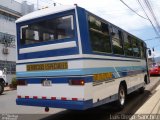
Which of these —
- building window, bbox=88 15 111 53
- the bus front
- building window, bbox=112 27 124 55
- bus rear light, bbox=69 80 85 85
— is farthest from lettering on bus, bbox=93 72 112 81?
building window, bbox=112 27 124 55

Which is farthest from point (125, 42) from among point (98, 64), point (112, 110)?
point (98, 64)

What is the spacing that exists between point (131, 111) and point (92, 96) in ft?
9.17

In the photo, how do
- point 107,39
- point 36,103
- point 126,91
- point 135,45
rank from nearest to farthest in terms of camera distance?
point 36,103
point 107,39
point 126,91
point 135,45

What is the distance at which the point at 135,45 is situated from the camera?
12945 mm

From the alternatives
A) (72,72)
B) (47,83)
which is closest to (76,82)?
(72,72)

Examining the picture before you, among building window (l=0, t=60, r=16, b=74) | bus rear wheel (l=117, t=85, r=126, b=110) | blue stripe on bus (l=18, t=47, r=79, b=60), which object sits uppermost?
building window (l=0, t=60, r=16, b=74)

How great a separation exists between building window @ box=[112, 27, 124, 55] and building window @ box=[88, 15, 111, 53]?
59cm

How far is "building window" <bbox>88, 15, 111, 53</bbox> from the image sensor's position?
303 inches

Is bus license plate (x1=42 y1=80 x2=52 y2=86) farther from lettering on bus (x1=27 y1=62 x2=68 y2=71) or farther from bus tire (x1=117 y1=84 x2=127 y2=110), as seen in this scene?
bus tire (x1=117 y1=84 x2=127 y2=110)

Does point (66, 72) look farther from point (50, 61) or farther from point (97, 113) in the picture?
point (97, 113)

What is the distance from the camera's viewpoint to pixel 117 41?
9805 millimetres

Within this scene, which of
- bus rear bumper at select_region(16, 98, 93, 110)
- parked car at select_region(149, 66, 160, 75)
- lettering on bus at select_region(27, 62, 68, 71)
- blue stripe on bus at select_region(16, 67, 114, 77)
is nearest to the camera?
Answer: bus rear bumper at select_region(16, 98, 93, 110)

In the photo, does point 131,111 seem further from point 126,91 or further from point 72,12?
point 72,12

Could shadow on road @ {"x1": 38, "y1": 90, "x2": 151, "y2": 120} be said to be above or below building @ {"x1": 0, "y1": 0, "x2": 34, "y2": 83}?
below
